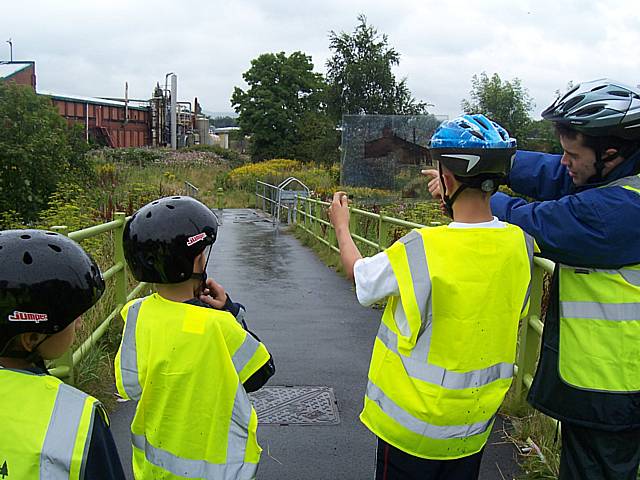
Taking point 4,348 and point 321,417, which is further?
point 321,417

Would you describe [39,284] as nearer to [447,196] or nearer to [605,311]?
[447,196]

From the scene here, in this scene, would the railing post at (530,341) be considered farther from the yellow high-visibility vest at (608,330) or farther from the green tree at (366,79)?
the green tree at (366,79)

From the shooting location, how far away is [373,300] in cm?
218

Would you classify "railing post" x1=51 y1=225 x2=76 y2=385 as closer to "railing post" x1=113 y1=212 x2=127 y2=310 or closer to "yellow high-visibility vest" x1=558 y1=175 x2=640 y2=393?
"railing post" x1=113 y1=212 x2=127 y2=310

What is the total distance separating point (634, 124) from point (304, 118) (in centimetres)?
5397

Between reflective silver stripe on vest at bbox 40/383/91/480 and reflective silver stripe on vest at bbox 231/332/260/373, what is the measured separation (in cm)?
78

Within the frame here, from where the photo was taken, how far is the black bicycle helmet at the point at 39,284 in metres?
1.57

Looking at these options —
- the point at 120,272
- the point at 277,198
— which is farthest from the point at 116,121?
the point at 120,272

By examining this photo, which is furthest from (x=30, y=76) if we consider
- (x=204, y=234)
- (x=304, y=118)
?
(x=204, y=234)

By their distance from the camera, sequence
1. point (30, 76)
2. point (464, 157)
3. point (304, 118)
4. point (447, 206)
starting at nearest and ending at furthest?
1. point (464, 157)
2. point (447, 206)
3. point (30, 76)
4. point (304, 118)

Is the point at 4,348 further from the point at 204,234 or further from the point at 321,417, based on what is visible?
the point at 321,417

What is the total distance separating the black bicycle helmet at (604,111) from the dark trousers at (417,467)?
3.98ft

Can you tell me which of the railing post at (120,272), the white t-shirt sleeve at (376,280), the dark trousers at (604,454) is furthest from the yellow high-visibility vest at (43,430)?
the railing post at (120,272)

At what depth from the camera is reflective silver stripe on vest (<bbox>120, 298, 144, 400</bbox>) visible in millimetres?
2305
